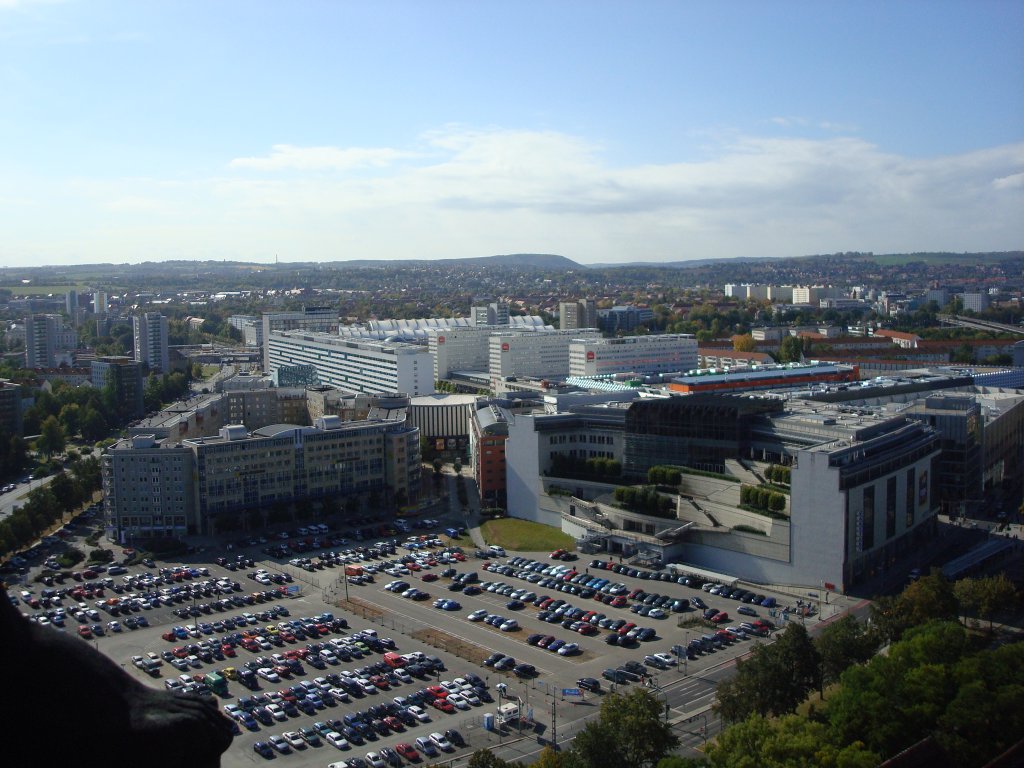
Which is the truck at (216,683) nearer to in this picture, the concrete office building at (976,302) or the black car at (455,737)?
the black car at (455,737)

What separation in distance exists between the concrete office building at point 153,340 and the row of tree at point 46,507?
21491 millimetres

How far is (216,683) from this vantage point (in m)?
10.4

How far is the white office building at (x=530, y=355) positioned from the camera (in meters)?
32.3

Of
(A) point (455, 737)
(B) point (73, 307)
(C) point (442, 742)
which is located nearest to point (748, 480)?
(A) point (455, 737)

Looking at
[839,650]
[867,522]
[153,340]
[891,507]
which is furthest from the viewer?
[153,340]

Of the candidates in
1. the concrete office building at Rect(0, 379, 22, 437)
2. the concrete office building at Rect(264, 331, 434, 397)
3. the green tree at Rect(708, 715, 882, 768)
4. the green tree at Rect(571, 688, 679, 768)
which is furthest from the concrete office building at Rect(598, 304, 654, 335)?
the green tree at Rect(708, 715, 882, 768)

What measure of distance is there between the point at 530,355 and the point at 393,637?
2149cm

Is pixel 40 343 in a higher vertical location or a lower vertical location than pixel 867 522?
higher

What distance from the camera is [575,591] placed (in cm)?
1332

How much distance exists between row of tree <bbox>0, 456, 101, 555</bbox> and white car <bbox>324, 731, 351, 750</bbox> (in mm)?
8612

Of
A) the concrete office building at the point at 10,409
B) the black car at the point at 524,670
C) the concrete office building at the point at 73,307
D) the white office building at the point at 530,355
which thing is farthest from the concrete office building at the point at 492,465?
the concrete office building at the point at 73,307

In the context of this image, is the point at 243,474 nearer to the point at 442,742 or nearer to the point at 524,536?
the point at 524,536

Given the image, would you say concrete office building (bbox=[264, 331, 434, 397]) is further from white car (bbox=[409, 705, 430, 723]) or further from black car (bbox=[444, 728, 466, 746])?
black car (bbox=[444, 728, 466, 746])

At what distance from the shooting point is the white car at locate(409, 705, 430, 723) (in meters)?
9.46
